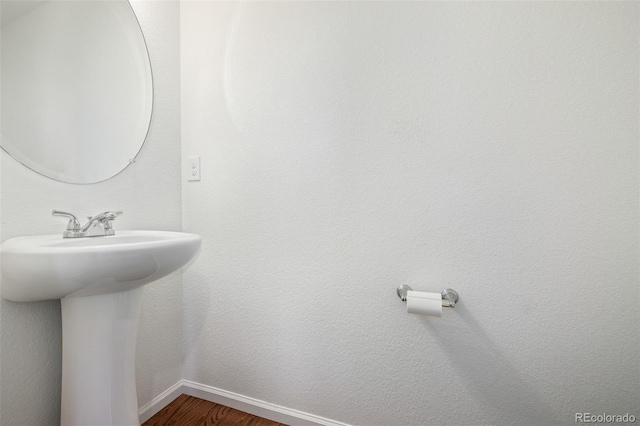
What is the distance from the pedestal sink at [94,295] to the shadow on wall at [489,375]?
34.9 inches

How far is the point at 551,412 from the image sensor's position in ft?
2.56

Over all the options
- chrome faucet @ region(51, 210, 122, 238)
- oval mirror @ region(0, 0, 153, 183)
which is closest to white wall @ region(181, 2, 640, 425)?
oval mirror @ region(0, 0, 153, 183)

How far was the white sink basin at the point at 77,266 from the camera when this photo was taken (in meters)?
0.57

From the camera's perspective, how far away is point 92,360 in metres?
0.73

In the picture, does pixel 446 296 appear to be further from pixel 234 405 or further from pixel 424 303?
pixel 234 405

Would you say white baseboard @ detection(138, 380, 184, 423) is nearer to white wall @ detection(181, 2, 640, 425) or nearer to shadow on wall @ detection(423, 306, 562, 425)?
white wall @ detection(181, 2, 640, 425)

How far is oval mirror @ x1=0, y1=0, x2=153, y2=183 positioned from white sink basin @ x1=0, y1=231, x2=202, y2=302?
298 millimetres

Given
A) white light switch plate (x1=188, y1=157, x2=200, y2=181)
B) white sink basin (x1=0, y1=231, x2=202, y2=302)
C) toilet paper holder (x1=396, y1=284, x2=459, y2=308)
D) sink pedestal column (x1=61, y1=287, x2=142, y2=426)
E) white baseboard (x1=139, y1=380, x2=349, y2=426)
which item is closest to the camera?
white sink basin (x1=0, y1=231, x2=202, y2=302)

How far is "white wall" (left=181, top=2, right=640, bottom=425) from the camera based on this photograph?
75 centimetres

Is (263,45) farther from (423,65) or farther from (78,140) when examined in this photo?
(78,140)
